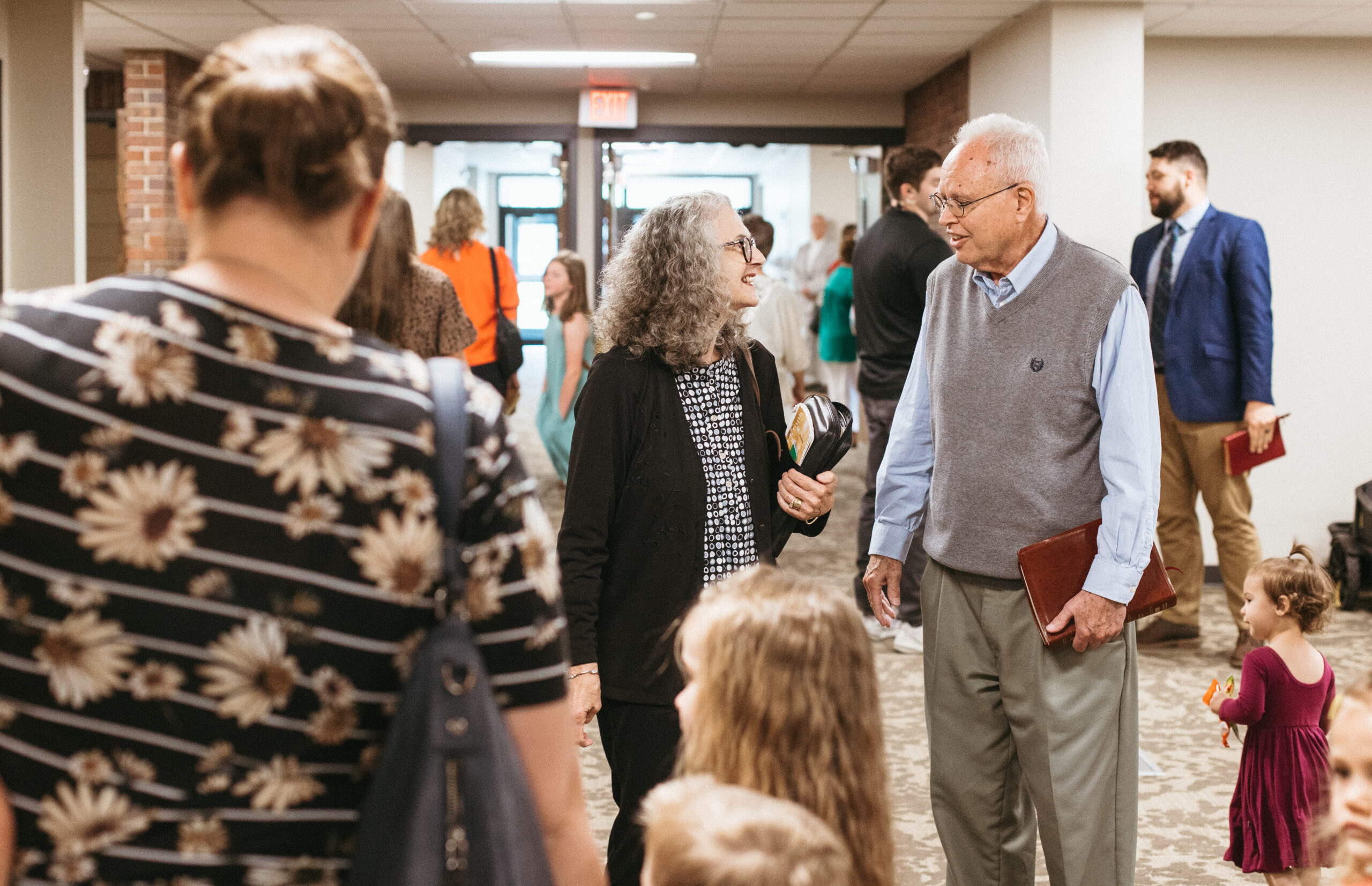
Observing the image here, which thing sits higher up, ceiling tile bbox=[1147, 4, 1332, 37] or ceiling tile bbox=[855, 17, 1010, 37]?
ceiling tile bbox=[855, 17, 1010, 37]

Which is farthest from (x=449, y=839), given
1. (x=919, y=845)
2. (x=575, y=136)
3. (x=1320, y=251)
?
(x=575, y=136)

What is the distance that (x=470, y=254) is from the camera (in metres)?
6.03

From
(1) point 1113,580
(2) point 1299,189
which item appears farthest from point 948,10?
(1) point 1113,580

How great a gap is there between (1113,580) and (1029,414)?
0.33 m

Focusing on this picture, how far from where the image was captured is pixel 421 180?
14.4 metres

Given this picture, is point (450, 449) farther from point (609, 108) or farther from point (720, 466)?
point (609, 108)

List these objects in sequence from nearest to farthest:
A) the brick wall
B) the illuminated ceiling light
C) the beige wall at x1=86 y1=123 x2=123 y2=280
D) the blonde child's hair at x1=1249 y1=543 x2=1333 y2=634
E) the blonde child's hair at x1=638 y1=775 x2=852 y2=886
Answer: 1. the blonde child's hair at x1=638 y1=775 x2=852 y2=886
2. the blonde child's hair at x1=1249 y1=543 x2=1333 y2=634
3. the brick wall
4. the illuminated ceiling light
5. the beige wall at x1=86 y1=123 x2=123 y2=280

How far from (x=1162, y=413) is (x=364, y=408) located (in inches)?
198

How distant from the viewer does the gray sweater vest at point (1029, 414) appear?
221 centimetres

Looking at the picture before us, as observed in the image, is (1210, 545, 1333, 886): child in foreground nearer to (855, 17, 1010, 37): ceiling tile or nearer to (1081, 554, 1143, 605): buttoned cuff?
(1081, 554, 1143, 605): buttoned cuff

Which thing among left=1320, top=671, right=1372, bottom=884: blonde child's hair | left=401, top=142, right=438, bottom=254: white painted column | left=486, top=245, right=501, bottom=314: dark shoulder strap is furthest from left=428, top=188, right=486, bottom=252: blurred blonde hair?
left=401, top=142, right=438, bottom=254: white painted column

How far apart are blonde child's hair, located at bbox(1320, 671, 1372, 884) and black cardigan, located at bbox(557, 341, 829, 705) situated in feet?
3.46

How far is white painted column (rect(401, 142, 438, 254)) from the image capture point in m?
→ 14.3

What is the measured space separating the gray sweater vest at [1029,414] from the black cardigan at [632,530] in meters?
0.53
